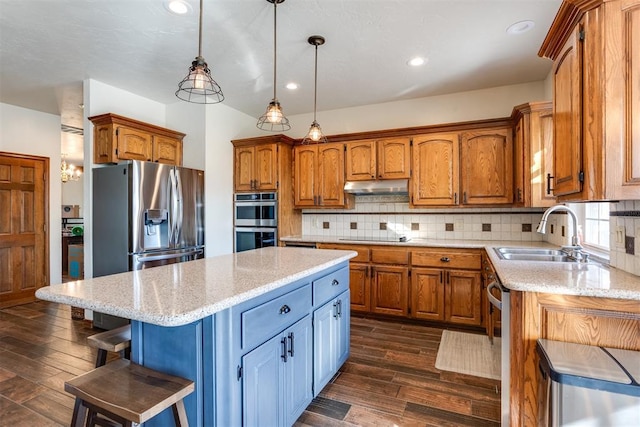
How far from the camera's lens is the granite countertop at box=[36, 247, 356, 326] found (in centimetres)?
116

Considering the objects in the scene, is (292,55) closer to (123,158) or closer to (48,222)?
(123,158)

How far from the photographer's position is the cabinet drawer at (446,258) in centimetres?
336

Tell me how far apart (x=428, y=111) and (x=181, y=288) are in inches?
145

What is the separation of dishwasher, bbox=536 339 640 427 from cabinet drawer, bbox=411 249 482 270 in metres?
1.96

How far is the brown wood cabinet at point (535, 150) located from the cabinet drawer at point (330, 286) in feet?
6.32

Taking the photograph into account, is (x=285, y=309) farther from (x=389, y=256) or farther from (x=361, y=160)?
(x=361, y=160)

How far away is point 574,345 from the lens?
1.48m

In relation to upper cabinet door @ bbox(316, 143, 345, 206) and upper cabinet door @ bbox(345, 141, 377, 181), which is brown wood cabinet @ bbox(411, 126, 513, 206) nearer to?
upper cabinet door @ bbox(345, 141, 377, 181)

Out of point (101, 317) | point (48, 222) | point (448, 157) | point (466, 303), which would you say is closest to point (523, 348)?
point (466, 303)

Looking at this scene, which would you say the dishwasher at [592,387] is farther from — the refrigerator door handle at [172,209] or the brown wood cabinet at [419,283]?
the refrigerator door handle at [172,209]

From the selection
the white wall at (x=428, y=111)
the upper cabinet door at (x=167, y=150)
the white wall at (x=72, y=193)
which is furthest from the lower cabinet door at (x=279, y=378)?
the white wall at (x=72, y=193)

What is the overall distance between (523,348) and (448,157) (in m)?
2.50

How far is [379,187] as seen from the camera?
3.93 metres

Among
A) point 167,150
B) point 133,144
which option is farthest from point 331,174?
point 133,144
